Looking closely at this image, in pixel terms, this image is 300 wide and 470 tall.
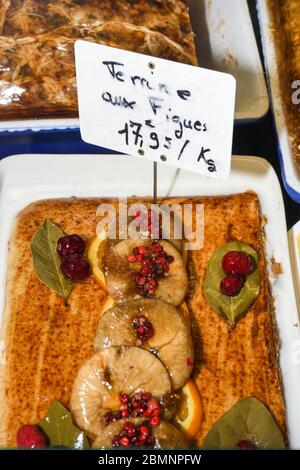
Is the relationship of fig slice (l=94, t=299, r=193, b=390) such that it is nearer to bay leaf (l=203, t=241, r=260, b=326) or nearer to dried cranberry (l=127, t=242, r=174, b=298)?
dried cranberry (l=127, t=242, r=174, b=298)

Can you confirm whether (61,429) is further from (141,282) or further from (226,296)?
(226,296)

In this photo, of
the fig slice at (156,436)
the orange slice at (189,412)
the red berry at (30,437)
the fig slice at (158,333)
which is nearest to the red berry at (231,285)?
the fig slice at (158,333)

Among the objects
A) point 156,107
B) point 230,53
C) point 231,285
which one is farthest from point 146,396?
point 230,53

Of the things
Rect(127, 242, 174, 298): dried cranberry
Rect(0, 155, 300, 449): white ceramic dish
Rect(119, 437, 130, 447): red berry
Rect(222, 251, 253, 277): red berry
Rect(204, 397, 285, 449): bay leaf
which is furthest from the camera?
Rect(0, 155, 300, 449): white ceramic dish

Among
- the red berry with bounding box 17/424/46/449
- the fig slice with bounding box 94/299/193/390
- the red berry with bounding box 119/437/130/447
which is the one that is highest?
the fig slice with bounding box 94/299/193/390

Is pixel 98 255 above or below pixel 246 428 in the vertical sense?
above

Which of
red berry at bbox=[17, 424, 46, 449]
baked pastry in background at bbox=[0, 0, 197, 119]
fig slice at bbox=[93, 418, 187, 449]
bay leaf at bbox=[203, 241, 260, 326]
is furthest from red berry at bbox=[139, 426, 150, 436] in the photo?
baked pastry in background at bbox=[0, 0, 197, 119]

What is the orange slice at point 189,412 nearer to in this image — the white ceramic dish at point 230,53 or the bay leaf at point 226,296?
the bay leaf at point 226,296
